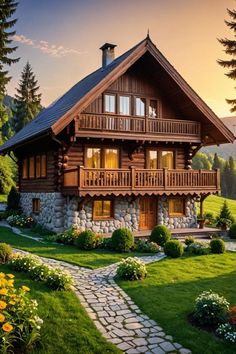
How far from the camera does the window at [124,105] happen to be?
21859 millimetres

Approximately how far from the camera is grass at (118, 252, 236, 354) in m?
7.50

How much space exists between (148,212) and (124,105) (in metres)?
6.40

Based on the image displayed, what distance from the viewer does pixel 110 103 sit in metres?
21.6

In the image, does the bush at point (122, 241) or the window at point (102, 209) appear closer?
the bush at point (122, 241)

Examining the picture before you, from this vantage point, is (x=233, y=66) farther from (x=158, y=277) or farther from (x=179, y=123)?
(x=158, y=277)

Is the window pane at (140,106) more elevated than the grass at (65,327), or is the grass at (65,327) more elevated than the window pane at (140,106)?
the window pane at (140,106)

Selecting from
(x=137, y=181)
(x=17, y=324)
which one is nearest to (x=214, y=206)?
(x=137, y=181)

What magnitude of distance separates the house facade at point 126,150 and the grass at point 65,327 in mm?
9137

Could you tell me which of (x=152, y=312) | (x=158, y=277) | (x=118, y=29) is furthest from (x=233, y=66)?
(x=152, y=312)

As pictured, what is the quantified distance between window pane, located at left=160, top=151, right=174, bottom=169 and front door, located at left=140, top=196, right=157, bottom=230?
8.12ft

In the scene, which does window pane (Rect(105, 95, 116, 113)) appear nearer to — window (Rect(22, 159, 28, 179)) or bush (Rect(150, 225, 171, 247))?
bush (Rect(150, 225, 171, 247))

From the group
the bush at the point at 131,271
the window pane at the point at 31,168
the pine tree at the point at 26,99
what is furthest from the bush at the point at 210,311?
the pine tree at the point at 26,99

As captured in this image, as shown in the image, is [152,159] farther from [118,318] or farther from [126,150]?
[118,318]

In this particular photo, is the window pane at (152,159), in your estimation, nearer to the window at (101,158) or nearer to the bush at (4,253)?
the window at (101,158)
